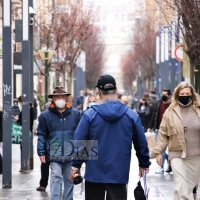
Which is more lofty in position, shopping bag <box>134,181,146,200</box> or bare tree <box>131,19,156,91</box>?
bare tree <box>131,19,156,91</box>

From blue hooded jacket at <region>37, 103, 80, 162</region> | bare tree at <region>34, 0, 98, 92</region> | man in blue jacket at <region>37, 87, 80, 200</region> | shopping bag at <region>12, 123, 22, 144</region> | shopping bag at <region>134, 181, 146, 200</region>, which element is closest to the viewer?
shopping bag at <region>134, 181, 146, 200</region>

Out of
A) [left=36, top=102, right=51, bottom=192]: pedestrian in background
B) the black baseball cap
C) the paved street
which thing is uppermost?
the black baseball cap

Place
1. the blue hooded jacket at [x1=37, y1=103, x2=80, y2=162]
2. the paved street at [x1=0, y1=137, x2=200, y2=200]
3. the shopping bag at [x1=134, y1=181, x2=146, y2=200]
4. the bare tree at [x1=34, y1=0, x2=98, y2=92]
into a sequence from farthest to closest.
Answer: the bare tree at [x1=34, y1=0, x2=98, y2=92]
the paved street at [x1=0, y1=137, x2=200, y2=200]
the blue hooded jacket at [x1=37, y1=103, x2=80, y2=162]
the shopping bag at [x1=134, y1=181, x2=146, y2=200]

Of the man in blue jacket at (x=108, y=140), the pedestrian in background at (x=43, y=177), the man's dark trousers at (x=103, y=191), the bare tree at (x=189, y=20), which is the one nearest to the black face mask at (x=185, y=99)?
the man in blue jacket at (x=108, y=140)

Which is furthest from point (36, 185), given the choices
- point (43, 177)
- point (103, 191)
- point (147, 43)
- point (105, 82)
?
point (147, 43)

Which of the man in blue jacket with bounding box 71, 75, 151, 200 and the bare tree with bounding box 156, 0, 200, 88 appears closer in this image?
the man in blue jacket with bounding box 71, 75, 151, 200

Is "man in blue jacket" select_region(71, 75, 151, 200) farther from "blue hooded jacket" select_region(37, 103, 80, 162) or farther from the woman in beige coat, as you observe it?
"blue hooded jacket" select_region(37, 103, 80, 162)

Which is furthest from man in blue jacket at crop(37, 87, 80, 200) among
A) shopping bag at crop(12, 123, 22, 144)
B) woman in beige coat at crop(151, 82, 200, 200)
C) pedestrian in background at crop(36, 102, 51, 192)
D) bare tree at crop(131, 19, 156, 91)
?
Result: bare tree at crop(131, 19, 156, 91)

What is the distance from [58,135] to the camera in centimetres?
1170

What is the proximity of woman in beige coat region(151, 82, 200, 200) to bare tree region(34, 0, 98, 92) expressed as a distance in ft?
74.5

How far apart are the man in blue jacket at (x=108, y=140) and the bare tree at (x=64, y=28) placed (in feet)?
80.5

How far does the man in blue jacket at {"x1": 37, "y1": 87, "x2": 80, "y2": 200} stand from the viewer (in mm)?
11570

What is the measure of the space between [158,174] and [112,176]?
364 inches

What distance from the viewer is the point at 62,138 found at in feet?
38.3
